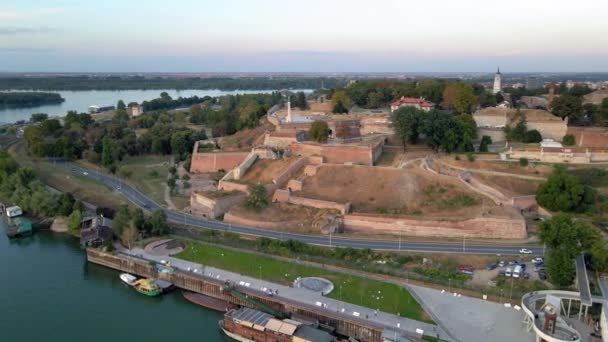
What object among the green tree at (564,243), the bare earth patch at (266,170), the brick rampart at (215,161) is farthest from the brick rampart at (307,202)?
the green tree at (564,243)

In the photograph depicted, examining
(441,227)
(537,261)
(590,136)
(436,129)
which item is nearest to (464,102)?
(436,129)

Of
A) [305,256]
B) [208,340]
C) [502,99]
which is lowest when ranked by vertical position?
[208,340]

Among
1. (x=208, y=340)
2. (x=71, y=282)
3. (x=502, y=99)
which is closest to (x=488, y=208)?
(x=208, y=340)

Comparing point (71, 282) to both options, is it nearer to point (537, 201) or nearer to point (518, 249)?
point (518, 249)

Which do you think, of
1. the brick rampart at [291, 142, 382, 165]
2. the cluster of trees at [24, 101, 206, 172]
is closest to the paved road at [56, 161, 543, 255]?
the brick rampart at [291, 142, 382, 165]

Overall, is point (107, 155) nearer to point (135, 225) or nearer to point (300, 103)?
point (135, 225)

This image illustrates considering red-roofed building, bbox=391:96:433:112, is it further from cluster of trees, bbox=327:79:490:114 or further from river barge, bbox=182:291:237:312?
river barge, bbox=182:291:237:312
